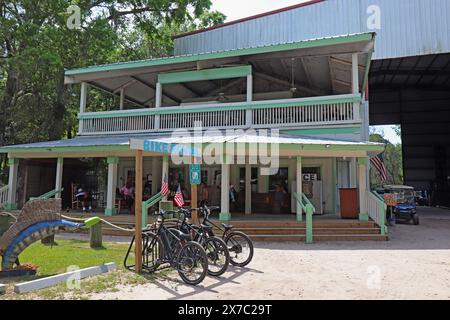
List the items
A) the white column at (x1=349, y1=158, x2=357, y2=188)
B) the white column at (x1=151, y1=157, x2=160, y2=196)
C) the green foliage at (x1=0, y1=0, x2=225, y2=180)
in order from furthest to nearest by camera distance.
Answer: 1. the green foliage at (x1=0, y1=0, x2=225, y2=180)
2. the white column at (x1=151, y1=157, x2=160, y2=196)
3. the white column at (x1=349, y1=158, x2=357, y2=188)

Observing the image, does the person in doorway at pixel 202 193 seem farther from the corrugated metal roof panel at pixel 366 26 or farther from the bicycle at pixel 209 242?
the corrugated metal roof panel at pixel 366 26

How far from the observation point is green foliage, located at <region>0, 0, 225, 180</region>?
17.4m

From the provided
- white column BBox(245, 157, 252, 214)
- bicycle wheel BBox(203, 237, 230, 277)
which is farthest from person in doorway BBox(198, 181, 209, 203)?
bicycle wheel BBox(203, 237, 230, 277)

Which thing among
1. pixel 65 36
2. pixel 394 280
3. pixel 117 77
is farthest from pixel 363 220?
pixel 65 36

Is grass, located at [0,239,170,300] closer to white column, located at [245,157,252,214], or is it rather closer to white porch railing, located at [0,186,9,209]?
white porch railing, located at [0,186,9,209]

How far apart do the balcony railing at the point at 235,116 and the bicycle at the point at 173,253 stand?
7.38 metres

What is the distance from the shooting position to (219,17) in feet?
97.2

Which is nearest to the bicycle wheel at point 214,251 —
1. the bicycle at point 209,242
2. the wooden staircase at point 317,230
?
the bicycle at point 209,242

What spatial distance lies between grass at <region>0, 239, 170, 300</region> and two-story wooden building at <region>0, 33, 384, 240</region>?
323 cm

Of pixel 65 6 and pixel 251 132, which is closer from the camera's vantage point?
pixel 251 132

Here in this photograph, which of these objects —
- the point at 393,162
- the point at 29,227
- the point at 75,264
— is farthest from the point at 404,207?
the point at 393,162

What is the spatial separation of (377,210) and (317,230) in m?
1.91
